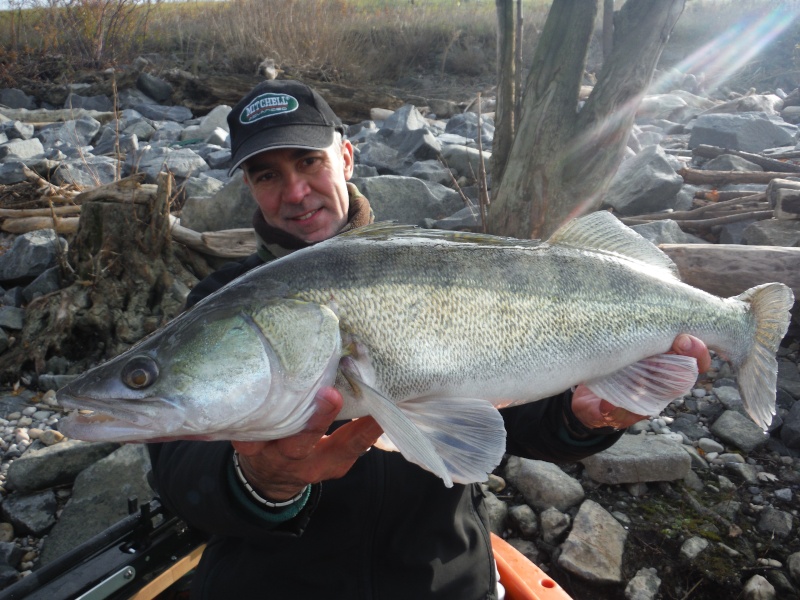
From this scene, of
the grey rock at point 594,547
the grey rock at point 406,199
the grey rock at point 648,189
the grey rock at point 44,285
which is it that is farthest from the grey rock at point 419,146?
the grey rock at point 594,547

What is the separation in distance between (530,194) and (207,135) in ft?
25.7

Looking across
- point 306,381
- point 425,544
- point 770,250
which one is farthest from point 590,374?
point 770,250

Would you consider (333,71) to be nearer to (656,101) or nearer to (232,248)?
(656,101)

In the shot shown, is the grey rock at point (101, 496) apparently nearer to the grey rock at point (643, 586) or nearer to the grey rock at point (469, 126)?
the grey rock at point (643, 586)

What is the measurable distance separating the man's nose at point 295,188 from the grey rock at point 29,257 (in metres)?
4.31

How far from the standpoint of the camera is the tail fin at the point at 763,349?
7.51 feet

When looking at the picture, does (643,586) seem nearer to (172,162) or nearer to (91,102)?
(172,162)

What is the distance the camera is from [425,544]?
7.16 feet

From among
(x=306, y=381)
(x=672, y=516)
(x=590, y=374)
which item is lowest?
(x=672, y=516)

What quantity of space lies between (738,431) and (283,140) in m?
3.45

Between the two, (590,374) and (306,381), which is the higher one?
(306,381)

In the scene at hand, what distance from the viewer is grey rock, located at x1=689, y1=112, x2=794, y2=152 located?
389 inches

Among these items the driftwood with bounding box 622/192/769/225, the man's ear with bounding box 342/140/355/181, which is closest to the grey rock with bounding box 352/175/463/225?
the driftwood with bounding box 622/192/769/225

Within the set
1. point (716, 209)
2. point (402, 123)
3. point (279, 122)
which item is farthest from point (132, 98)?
point (279, 122)
